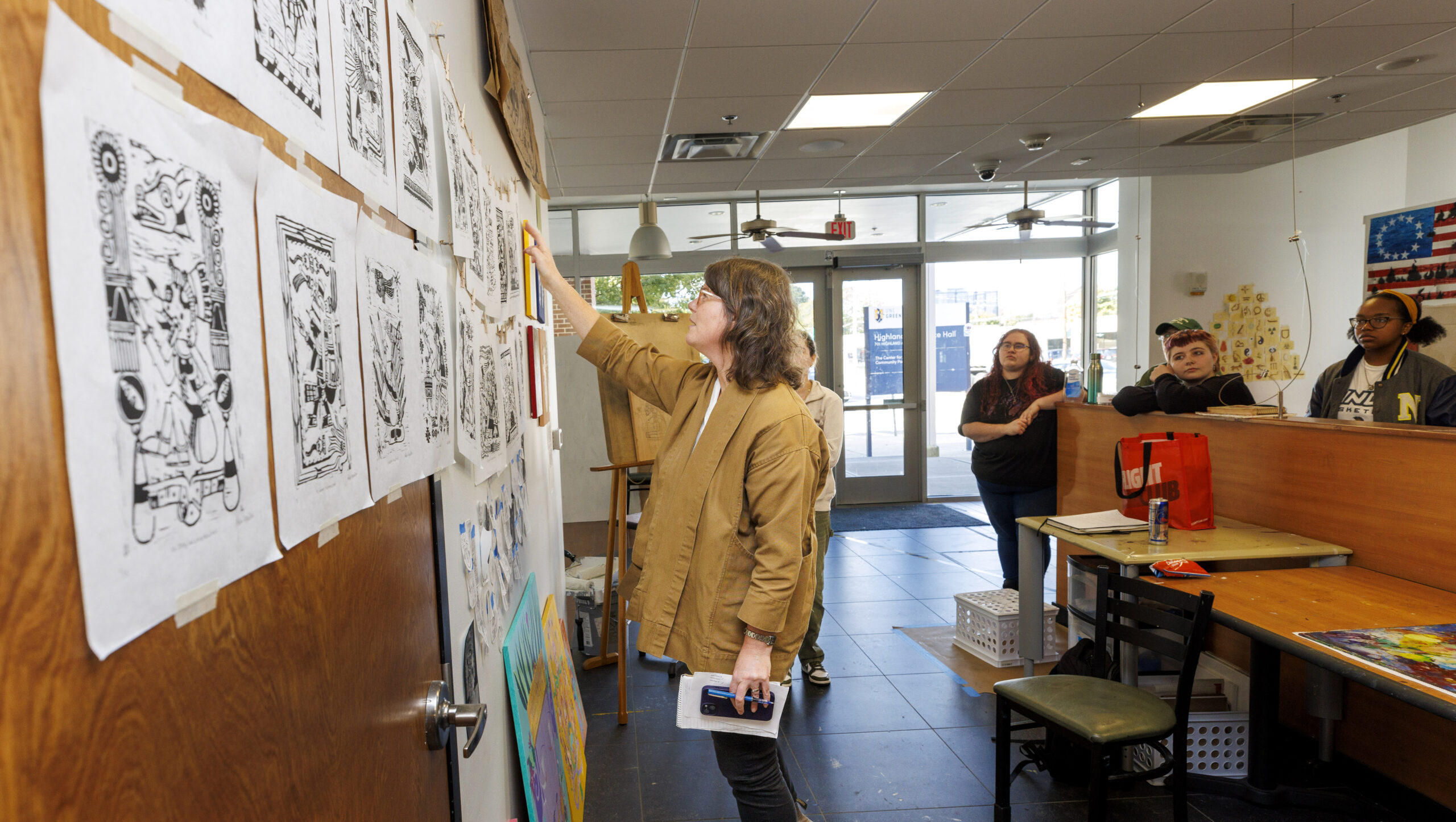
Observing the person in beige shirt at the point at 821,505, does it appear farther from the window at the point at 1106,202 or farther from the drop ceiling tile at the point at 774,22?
the window at the point at 1106,202

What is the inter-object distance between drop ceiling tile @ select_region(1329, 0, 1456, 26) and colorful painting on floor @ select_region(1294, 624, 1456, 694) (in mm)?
2489

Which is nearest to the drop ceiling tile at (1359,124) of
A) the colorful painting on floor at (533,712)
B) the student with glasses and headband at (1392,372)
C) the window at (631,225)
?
the student with glasses and headband at (1392,372)

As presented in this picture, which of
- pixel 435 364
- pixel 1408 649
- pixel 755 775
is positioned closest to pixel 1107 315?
pixel 1408 649

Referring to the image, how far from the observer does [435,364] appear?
3.16ft

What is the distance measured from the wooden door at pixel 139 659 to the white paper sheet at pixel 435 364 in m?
0.21

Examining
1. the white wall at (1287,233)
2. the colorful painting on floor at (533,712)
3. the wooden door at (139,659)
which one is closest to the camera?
the wooden door at (139,659)

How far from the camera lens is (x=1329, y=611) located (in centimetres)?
210

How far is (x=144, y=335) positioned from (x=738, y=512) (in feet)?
4.55

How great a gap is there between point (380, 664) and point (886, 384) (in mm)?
7322

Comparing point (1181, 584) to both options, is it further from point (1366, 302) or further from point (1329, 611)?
point (1366, 302)

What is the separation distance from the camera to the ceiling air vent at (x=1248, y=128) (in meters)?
4.60

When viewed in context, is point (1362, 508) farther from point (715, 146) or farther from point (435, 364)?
point (715, 146)

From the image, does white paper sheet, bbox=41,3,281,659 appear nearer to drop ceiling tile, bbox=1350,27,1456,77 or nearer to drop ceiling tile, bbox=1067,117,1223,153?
drop ceiling tile, bbox=1350,27,1456,77

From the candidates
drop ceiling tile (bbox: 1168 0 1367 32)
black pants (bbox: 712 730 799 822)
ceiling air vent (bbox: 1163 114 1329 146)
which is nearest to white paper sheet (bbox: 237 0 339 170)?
black pants (bbox: 712 730 799 822)
